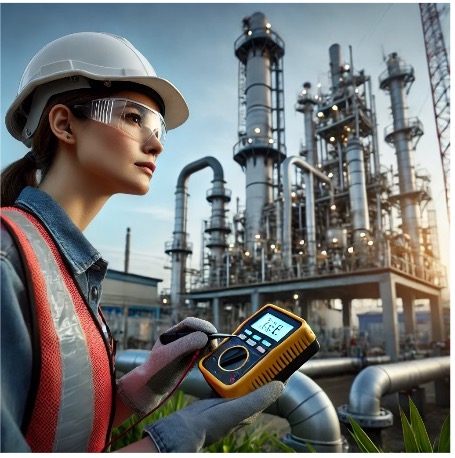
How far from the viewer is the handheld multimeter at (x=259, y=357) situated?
0.95 m

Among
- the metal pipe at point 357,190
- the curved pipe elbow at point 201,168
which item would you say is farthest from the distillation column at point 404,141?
the curved pipe elbow at point 201,168

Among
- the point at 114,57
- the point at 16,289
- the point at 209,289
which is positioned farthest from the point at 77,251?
the point at 209,289

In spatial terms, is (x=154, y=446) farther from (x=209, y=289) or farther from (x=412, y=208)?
(x=412, y=208)

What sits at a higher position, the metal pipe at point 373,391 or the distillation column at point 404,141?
the distillation column at point 404,141

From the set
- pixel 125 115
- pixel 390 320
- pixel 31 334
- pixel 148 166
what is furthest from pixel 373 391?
pixel 390 320

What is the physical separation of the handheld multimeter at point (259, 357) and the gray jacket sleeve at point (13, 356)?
441 millimetres

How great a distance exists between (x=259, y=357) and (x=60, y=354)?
0.48 m

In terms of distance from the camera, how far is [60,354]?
77cm

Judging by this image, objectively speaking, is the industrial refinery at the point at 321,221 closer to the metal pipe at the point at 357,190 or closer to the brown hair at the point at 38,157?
the metal pipe at the point at 357,190

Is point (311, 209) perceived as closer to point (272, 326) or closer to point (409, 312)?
point (409, 312)

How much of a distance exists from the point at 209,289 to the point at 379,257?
25.2ft

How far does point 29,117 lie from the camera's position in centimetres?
118

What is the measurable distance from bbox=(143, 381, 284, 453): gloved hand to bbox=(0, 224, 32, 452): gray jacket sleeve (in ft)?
0.86

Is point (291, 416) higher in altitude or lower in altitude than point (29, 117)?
lower
